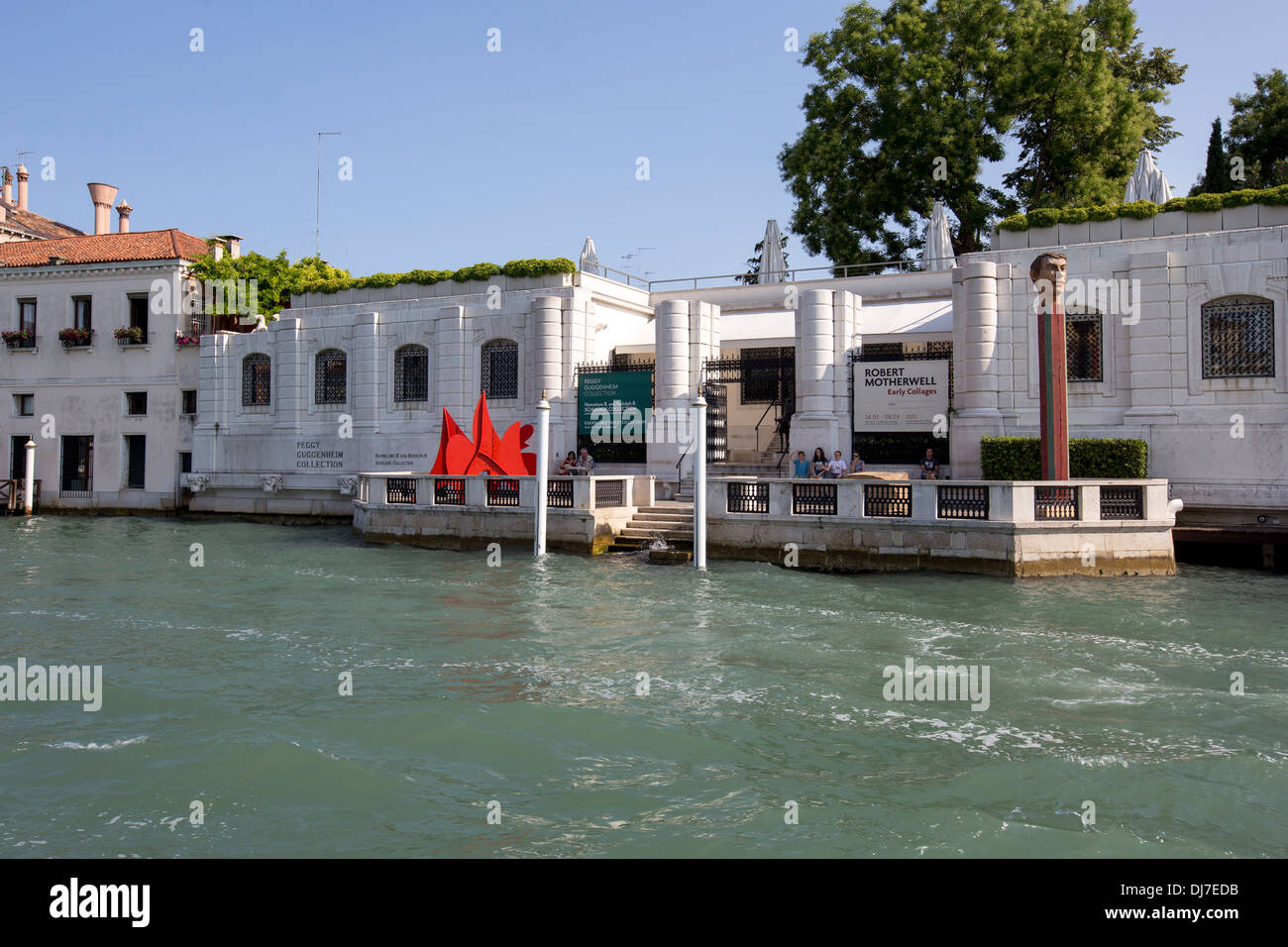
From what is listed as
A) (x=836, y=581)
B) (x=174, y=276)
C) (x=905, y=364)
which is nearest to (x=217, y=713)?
(x=836, y=581)

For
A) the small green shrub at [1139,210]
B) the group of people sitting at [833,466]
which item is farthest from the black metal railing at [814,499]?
the small green shrub at [1139,210]

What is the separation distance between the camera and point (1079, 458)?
64.6 feet

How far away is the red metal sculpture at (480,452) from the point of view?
22141mm

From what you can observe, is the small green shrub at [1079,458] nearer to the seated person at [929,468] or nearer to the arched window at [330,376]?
the seated person at [929,468]

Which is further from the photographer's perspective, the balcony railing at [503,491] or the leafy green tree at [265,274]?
the leafy green tree at [265,274]

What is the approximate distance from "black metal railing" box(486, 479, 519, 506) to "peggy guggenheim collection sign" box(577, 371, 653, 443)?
15.7ft

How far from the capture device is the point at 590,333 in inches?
1047

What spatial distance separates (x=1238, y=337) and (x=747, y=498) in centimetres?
1057

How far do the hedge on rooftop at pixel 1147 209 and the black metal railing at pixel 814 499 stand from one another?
28.2ft

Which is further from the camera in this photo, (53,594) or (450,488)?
(450,488)

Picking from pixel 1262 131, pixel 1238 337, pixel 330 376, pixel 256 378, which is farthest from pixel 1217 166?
pixel 256 378

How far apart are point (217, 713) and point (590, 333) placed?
19.3 m

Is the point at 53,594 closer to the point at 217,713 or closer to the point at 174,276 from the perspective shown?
the point at 217,713
